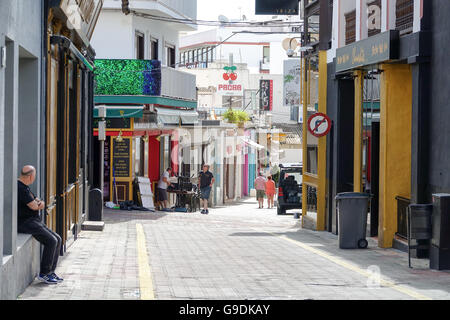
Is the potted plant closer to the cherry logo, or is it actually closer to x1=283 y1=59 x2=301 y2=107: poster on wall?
x1=283 y1=59 x2=301 y2=107: poster on wall

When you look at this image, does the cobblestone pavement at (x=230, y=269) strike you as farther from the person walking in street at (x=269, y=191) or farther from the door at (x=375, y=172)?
the person walking in street at (x=269, y=191)

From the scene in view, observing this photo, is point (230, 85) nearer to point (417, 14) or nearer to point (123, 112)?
point (123, 112)

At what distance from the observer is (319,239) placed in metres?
19.1

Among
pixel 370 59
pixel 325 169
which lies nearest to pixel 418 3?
pixel 370 59

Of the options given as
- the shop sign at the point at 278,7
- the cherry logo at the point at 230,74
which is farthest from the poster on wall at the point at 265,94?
the shop sign at the point at 278,7

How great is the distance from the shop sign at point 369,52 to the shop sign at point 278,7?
6.82m

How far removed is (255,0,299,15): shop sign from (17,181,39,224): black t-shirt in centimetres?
1630

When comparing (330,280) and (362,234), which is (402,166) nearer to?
(362,234)

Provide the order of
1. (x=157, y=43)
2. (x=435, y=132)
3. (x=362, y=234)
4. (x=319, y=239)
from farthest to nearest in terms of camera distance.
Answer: (x=157, y=43), (x=319, y=239), (x=362, y=234), (x=435, y=132)

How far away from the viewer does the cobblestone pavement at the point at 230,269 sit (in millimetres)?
10320

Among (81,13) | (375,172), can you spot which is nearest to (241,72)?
(375,172)

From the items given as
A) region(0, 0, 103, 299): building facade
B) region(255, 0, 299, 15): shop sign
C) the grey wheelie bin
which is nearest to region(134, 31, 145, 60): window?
region(255, 0, 299, 15): shop sign

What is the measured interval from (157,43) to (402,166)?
2125cm

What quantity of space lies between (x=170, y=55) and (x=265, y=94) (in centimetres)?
3313
